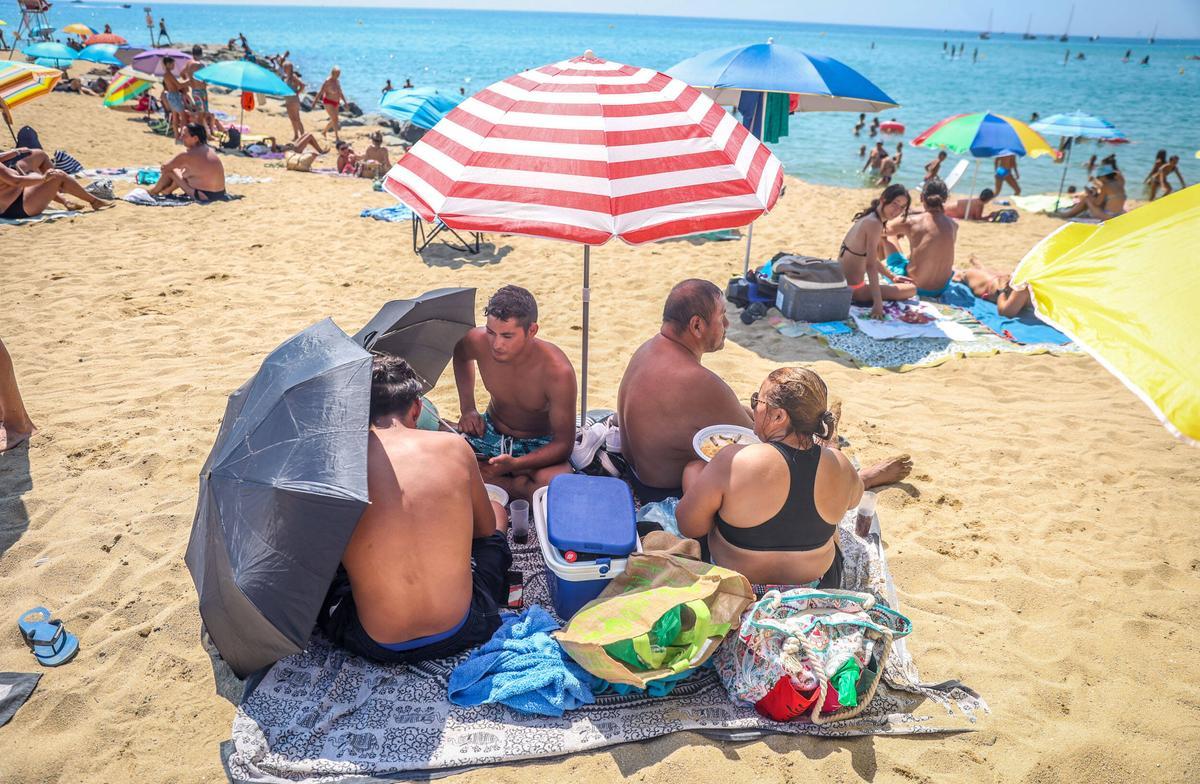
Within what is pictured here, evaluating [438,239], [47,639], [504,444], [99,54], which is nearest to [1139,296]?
[504,444]

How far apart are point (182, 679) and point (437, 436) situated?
1.54 metres

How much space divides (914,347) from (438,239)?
6043mm

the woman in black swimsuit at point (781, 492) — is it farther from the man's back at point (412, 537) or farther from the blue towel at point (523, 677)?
the man's back at point (412, 537)

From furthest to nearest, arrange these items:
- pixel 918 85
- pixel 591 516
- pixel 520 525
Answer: pixel 918 85 < pixel 520 525 < pixel 591 516

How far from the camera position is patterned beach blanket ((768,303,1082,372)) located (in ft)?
20.1

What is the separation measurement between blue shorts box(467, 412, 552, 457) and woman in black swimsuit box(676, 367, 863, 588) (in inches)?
46.9

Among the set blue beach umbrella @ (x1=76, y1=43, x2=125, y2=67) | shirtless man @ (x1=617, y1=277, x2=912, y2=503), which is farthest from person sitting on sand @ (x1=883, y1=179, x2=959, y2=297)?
blue beach umbrella @ (x1=76, y1=43, x2=125, y2=67)

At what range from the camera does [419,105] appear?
11.6 metres

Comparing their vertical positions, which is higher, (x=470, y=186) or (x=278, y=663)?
(x=470, y=186)

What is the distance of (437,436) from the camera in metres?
2.61

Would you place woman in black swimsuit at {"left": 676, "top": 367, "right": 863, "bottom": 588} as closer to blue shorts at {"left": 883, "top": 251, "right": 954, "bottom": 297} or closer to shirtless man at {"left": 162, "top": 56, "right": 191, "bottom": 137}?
blue shorts at {"left": 883, "top": 251, "right": 954, "bottom": 297}

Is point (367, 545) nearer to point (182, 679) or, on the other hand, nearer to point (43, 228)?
point (182, 679)

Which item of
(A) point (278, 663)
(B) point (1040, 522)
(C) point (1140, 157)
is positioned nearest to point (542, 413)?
(A) point (278, 663)

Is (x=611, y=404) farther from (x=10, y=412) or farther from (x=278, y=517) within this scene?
(x=10, y=412)
